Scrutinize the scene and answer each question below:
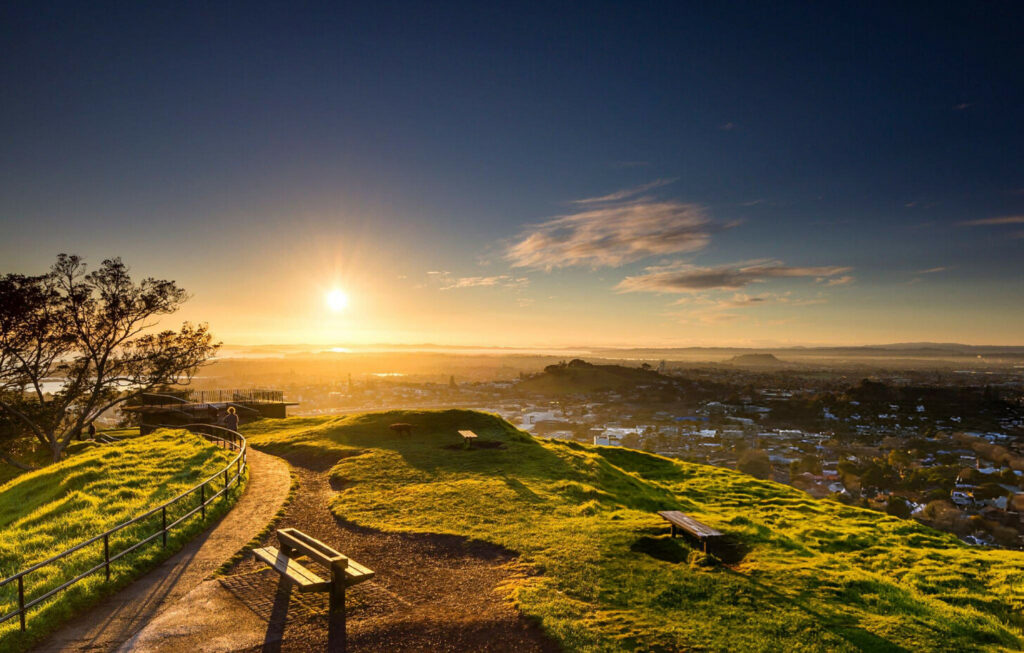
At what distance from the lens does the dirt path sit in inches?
282

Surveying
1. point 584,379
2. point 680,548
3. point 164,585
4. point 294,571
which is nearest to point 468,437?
point 680,548

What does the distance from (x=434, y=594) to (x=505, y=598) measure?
4.58 ft

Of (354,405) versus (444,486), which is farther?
(354,405)

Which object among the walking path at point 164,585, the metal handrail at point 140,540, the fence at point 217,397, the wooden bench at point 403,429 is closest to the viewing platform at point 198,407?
the fence at point 217,397

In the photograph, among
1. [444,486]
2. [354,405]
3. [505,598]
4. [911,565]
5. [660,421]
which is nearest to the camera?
[505,598]

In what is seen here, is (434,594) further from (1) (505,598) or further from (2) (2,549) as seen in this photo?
(2) (2,549)

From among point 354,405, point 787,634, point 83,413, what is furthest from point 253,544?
point 354,405

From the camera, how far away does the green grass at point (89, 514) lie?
8.68 m

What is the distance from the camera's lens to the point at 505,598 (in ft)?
28.2

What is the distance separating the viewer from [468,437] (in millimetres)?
22234

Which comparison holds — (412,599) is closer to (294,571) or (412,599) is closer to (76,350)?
(294,571)

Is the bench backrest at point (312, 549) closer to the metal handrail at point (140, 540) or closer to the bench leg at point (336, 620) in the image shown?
the bench leg at point (336, 620)

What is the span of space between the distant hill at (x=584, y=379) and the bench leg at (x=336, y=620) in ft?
450

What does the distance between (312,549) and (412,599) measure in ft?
7.34
